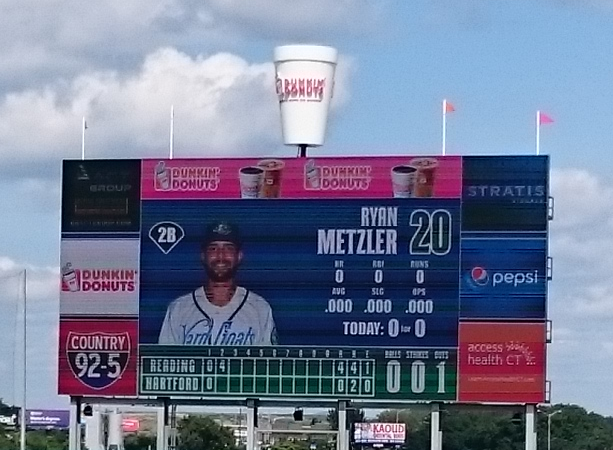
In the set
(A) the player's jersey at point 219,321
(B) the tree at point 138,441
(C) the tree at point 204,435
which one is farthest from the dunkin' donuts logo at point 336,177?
(B) the tree at point 138,441

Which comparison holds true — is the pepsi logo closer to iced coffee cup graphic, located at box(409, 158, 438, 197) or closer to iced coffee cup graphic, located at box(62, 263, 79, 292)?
iced coffee cup graphic, located at box(409, 158, 438, 197)

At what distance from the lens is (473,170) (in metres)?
32.1

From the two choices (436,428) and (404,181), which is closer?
(404,181)

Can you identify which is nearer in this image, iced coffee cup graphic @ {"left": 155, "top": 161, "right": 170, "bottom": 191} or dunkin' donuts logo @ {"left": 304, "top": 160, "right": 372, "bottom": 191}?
dunkin' donuts logo @ {"left": 304, "top": 160, "right": 372, "bottom": 191}

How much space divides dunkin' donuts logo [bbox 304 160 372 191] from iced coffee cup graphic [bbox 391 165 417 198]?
0.47 meters

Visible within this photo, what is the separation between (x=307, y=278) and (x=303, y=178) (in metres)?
1.85

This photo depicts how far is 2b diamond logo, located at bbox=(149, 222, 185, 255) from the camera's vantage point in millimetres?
33094

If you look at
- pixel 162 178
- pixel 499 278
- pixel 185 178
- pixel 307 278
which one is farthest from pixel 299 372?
pixel 162 178

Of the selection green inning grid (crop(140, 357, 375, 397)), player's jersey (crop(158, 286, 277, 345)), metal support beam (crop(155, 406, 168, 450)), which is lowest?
metal support beam (crop(155, 406, 168, 450))

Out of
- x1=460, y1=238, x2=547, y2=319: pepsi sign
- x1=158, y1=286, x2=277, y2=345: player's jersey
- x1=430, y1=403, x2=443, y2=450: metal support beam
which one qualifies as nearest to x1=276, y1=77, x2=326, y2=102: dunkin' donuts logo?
x1=158, y1=286, x2=277, y2=345: player's jersey

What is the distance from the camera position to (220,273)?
108 feet

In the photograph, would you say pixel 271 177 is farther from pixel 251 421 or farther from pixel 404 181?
pixel 251 421

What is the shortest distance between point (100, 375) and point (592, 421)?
81181 millimetres

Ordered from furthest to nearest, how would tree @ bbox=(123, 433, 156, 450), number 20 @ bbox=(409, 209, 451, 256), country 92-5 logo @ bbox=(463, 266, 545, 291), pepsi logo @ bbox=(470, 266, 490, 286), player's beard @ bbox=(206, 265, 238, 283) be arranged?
1. tree @ bbox=(123, 433, 156, 450)
2. player's beard @ bbox=(206, 265, 238, 283)
3. number 20 @ bbox=(409, 209, 451, 256)
4. pepsi logo @ bbox=(470, 266, 490, 286)
5. country 92-5 logo @ bbox=(463, 266, 545, 291)
